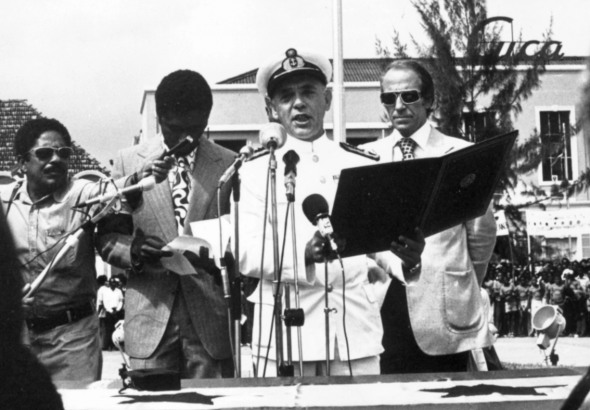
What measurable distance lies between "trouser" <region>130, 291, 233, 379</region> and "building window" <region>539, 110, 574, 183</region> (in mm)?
16679

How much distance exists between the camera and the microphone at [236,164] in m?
3.60

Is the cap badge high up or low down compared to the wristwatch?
up

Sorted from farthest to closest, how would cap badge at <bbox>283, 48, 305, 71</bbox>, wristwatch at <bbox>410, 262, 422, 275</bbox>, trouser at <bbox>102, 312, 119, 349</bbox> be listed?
trouser at <bbox>102, 312, 119, 349</bbox> → cap badge at <bbox>283, 48, 305, 71</bbox> → wristwatch at <bbox>410, 262, 422, 275</bbox>

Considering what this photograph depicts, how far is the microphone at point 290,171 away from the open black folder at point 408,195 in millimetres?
237

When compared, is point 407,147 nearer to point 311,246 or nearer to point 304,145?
point 304,145

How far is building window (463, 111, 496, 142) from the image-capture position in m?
18.7

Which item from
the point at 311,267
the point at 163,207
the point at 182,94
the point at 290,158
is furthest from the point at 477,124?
the point at 311,267

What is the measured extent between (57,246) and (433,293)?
66.0 inches

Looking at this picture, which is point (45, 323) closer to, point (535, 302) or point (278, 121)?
point (278, 121)

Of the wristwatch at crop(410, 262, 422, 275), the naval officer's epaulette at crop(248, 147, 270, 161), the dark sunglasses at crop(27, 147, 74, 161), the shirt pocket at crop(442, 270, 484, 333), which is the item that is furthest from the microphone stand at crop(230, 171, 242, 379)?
the dark sunglasses at crop(27, 147, 74, 161)

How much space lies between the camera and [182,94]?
13.5ft

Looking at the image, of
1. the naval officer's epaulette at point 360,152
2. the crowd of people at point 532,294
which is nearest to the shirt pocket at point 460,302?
the naval officer's epaulette at point 360,152

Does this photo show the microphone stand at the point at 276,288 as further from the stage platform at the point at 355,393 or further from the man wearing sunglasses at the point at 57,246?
the man wearing sunglasses at the point at 57,246

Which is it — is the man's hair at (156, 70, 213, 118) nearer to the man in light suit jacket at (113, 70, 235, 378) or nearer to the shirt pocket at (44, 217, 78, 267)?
the man in light suit jacket at (113, 70, 235, 378)
